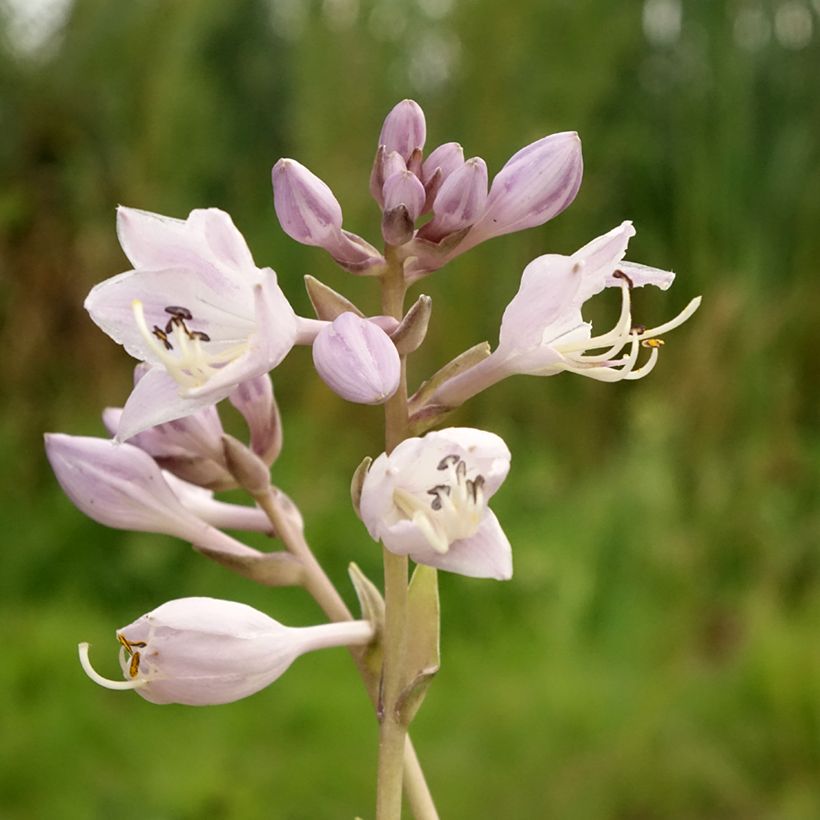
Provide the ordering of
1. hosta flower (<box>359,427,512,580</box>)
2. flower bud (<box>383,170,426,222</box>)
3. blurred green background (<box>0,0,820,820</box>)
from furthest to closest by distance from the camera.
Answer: blurred green background (<box>0,0,820,820</box>)
flower bud (<box>383,170,426,222</box>)
hosta flower (<box>359,427,512,580</box>)

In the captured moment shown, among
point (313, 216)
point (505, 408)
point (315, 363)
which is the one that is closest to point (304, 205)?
point (313, 216)

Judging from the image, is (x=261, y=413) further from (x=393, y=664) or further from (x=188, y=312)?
(x=393, y=664)

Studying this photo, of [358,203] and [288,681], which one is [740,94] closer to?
[358,203]

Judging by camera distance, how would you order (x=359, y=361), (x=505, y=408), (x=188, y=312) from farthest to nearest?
(x=505, y=408) < (x=188, y=312) < (x=359, y=361)

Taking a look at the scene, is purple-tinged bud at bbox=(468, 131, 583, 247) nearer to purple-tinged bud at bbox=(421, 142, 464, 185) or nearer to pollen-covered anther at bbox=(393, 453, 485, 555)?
purple-tinged bud at bbox=(421, 142, 464, 185)

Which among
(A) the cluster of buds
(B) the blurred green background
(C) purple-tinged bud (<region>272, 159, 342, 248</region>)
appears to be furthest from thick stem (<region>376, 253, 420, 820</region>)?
(B) the blurred green background

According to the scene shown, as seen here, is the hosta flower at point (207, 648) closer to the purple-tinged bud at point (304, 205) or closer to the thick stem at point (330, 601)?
the thick stem at point (330, 601)

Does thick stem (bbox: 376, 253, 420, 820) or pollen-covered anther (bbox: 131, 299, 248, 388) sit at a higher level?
Result: pollen-covered anther (bbox: 131, 299, 248, 388)

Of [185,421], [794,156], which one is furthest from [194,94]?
[185,421]
